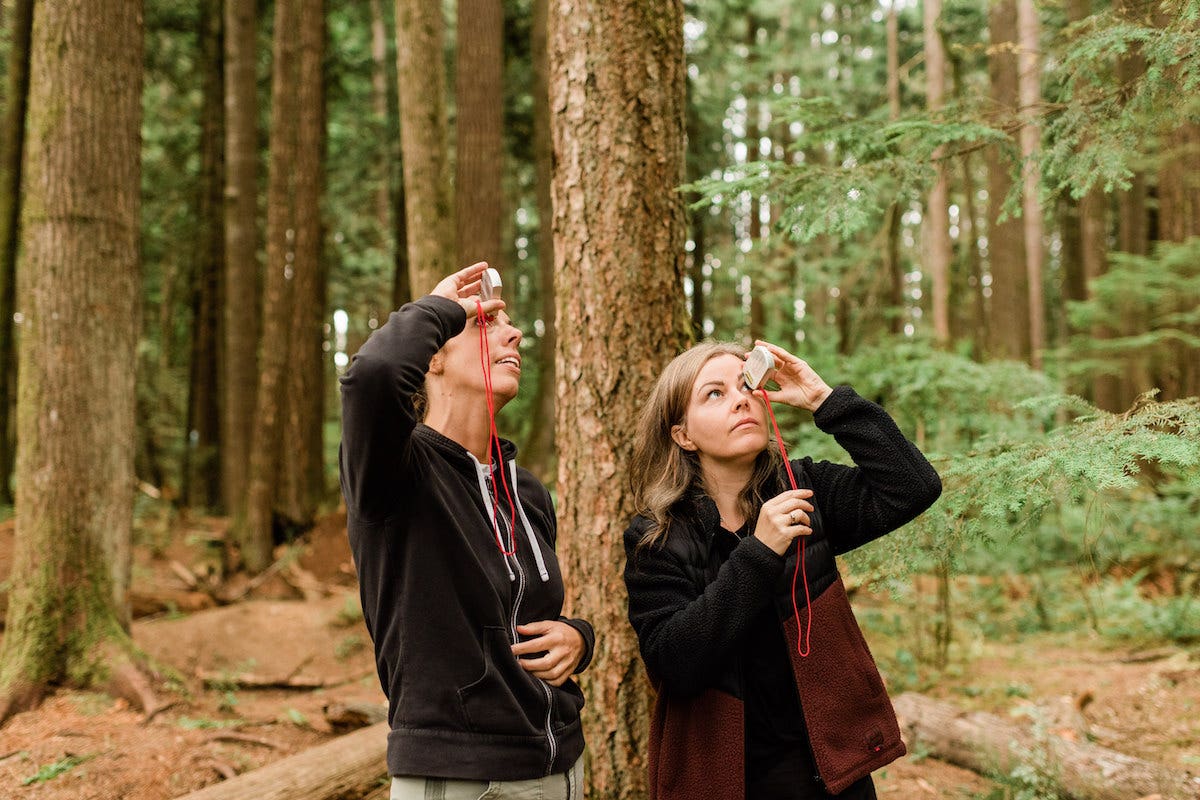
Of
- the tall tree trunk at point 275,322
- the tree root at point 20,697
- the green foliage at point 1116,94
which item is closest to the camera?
the green foliage at point 1116,94

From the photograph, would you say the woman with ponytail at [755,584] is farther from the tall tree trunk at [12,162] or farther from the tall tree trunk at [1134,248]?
the tall tree trunk at [12,162]

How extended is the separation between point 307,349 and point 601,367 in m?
9.18

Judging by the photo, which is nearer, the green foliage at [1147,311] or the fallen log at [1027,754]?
the fallen log at [1027,754]

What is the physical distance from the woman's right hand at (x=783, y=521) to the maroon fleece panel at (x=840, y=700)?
0.28 meters

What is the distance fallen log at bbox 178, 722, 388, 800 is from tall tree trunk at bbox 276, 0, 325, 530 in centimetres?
706

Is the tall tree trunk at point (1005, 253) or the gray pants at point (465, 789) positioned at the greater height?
the tall tree trunk at point (1005, 253)

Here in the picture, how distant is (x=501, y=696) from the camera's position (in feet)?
7.62

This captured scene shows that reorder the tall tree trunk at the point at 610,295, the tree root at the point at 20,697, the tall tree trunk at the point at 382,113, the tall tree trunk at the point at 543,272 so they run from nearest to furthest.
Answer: the tall tree trunk at the point at 610,295 → the tree root at the point at 20,697 → the tall tree trunk at the point at 543,272 → the tall tree trunk at the point at 382,113

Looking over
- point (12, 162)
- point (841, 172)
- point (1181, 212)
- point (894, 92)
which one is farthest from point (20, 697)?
point (894, 92)

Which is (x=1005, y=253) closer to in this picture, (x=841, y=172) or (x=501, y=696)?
(x=841, y=172)

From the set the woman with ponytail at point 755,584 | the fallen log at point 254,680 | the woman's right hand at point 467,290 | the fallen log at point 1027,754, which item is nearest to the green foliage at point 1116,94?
the woman with ponytail at point 755,584

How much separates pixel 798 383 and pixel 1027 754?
134 inches

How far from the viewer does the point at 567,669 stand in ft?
8.36

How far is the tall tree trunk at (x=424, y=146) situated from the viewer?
8.45 m
